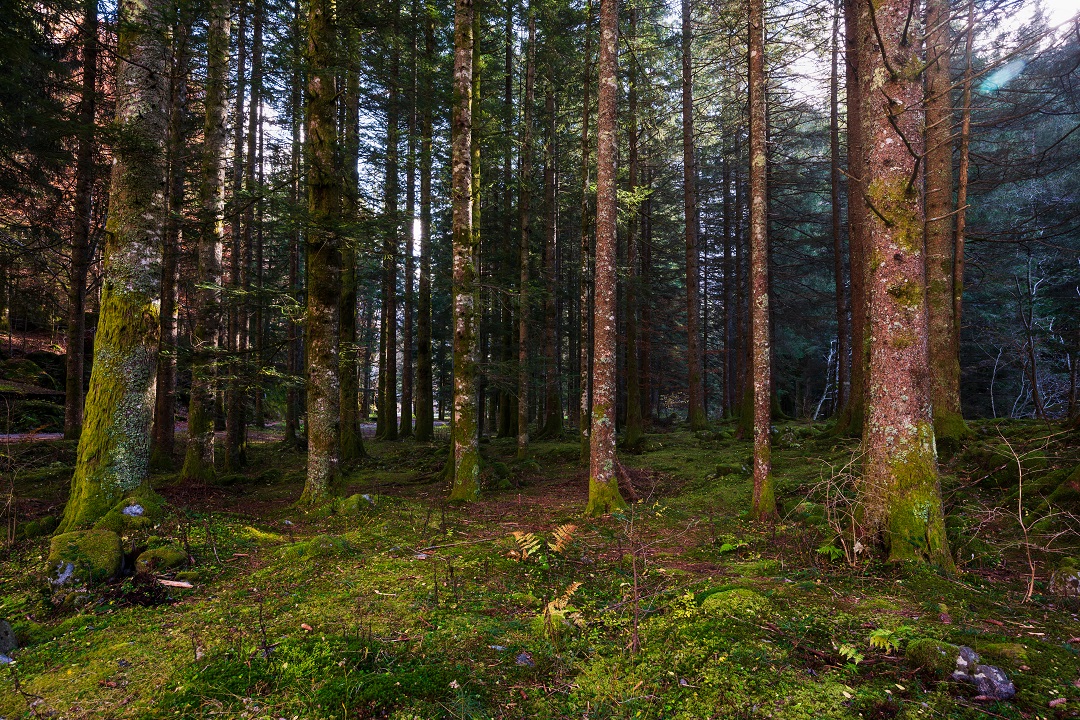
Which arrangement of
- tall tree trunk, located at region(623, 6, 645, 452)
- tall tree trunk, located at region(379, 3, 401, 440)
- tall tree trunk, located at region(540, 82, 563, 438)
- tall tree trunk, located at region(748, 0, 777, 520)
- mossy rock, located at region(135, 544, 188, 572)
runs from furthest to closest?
tall tree trunk, located at region(379, 3, 401, 440)
tall tree trunk, located at region(540, 82, 563, 438)
tall tree trunk, located at region(623, 6, 645, 452)
tall tree trunk, located at region(748, 0, 777, 520)
mossy rock, located at region(135, 544, 188, 572)

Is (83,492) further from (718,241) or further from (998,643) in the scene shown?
(718,241)

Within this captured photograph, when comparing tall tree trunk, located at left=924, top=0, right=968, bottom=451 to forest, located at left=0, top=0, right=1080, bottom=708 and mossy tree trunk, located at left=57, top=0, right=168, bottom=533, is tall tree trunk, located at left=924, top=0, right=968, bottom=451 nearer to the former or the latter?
forest, located at left=0, top=0, right=1080, bottom=708

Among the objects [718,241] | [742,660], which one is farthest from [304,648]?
[718,241]

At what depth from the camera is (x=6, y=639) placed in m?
3.85

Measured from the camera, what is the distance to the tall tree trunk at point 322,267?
9.00m

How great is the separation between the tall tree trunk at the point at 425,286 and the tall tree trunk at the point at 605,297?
6.34 m

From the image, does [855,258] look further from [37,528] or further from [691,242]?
[37,528]

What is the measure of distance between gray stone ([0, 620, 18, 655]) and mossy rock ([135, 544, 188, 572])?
1.33 m

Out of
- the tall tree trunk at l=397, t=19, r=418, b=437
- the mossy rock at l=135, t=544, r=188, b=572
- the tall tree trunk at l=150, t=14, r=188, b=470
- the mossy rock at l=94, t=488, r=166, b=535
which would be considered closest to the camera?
the mossy rock at l=135, t=544, r=188, b=572

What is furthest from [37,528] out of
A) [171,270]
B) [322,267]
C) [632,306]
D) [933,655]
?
[632,306]

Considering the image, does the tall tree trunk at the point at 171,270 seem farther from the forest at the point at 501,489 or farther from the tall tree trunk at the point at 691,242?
the tall tree trunk at the point at 691,242

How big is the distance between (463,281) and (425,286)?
8.23 m

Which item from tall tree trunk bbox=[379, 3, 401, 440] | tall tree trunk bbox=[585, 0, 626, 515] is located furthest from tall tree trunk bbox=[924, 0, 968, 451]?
tall tree trunk bbox=[379, 3, 401, 440]

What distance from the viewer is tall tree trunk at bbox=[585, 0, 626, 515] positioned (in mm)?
8734
